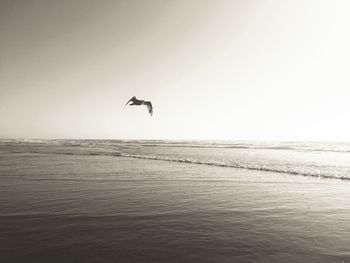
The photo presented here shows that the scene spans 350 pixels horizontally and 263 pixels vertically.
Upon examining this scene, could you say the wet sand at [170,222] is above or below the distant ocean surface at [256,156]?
below

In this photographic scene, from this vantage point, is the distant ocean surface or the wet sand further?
the distant ocean surface

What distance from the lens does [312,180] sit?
59.5 ft

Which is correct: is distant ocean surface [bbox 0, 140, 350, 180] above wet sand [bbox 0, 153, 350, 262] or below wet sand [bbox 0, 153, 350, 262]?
above

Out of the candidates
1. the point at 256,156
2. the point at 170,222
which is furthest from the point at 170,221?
the point at 256,156

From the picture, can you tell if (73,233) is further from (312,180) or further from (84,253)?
(312,180)

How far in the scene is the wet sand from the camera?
6473mm

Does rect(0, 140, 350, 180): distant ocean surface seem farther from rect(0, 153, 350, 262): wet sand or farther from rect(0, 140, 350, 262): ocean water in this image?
rect(0, 153, 350, 262): wet sand

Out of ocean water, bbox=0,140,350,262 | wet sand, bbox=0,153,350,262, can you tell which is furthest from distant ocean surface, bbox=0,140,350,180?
wet sand, bbox=0,153,350,262

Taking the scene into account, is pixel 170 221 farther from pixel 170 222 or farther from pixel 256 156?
pixel 256 156

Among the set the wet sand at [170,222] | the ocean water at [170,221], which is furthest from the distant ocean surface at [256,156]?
the wet sand at [170,222]

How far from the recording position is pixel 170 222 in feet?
28.9

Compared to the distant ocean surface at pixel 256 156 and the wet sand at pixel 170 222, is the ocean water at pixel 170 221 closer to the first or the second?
the wet sand at pixel 170 222

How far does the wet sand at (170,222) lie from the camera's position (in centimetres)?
647

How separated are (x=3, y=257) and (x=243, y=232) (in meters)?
5.23
